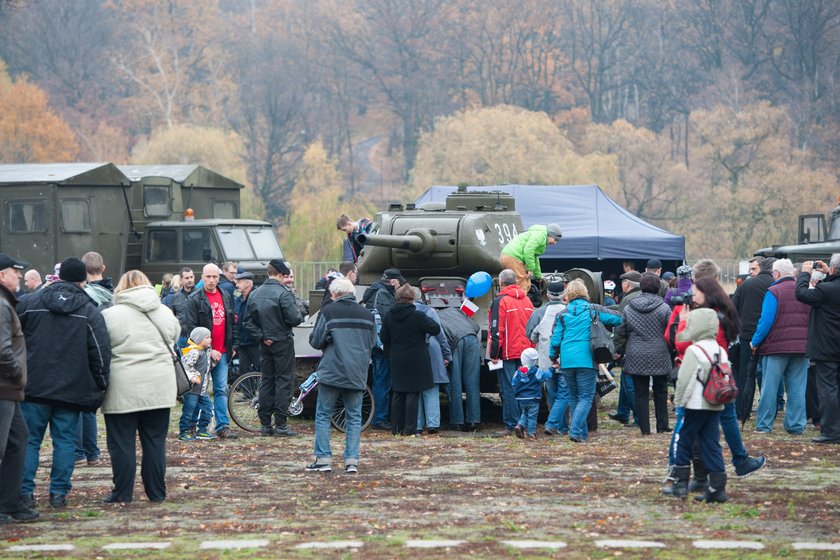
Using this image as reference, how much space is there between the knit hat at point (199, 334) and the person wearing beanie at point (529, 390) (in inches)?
125

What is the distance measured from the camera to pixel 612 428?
51.0 ft

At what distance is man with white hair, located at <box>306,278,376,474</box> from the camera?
1188 cm

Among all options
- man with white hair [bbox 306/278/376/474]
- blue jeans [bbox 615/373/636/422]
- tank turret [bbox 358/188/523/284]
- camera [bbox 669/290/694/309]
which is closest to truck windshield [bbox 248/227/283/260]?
tank turret [bbox 358/188/523/284]

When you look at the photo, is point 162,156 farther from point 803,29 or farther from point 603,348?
point 603,348

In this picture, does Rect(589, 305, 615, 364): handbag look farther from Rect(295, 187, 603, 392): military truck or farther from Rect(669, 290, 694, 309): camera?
Rect(295, 187, 603, 392): military truck

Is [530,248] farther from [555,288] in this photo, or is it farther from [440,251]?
[555,288]

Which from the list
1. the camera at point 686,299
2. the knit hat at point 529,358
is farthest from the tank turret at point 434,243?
the camera at point 686,299

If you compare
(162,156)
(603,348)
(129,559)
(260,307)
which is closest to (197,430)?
(260,307)

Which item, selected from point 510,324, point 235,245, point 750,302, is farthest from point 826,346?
point 235,245

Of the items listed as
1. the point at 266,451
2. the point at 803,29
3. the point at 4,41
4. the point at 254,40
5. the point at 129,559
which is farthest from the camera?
the point at 254,40

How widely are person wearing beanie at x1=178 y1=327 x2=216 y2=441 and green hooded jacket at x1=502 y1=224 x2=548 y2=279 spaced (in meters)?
4.05

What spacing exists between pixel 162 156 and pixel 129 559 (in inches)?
1728

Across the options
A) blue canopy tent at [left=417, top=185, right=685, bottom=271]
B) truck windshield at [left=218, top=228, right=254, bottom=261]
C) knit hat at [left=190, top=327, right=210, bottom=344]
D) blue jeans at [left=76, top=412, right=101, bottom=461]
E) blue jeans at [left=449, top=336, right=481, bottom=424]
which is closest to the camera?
blue jeans at [left=76, top=412, right=101, bottom=461]

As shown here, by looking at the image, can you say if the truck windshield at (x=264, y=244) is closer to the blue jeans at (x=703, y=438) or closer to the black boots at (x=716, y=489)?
the blue jeans at (x=703, y=438)
